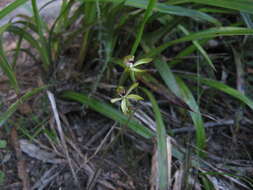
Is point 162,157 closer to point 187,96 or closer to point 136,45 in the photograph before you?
point 187,96

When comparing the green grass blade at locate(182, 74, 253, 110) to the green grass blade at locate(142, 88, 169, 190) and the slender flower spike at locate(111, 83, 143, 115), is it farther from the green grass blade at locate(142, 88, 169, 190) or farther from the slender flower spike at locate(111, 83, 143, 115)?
the slender flower spike at locate(111, 83, 143, 115)

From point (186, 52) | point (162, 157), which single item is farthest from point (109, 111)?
point (186, 52)

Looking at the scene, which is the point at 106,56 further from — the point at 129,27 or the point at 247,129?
the point at 247,129

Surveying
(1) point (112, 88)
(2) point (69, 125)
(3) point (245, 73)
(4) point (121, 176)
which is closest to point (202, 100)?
(3) point (245, 73)

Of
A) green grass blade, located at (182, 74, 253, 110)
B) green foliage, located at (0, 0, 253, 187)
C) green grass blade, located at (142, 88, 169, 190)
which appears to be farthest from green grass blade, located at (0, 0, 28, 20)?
green grass blade, located at (182, 74, 253, 110)

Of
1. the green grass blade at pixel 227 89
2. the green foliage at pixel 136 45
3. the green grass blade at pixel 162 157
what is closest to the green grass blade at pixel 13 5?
the green foliage at pixel 136 45
